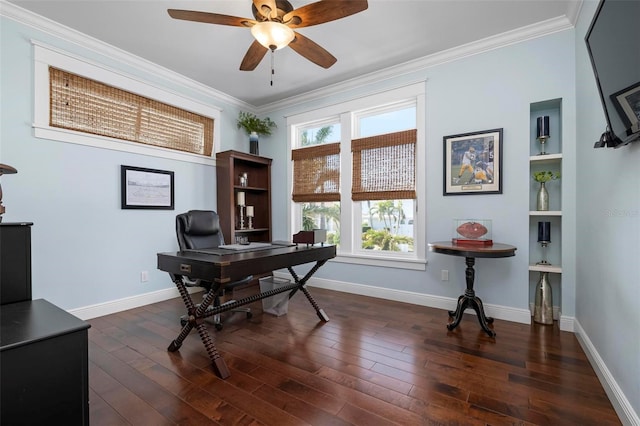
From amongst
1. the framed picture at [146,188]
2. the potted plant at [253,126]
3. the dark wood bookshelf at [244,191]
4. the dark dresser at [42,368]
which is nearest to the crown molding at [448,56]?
the potted plant at [253,126]

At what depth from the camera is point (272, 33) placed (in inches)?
80.2

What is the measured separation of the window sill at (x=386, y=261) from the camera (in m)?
3.35

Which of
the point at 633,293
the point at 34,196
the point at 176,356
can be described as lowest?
the point at 176,356

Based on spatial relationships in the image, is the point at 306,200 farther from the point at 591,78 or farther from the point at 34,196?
the point at 591,78

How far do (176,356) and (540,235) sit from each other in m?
3.31

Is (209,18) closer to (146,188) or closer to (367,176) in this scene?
(146,188)

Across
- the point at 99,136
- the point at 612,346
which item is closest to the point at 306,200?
the point at 99,136

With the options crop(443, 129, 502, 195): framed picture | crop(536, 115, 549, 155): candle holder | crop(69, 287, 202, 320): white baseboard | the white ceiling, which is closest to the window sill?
crop(443, 129, 502, 195): framed picture

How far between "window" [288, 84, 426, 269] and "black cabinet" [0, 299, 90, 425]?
304 centimetres

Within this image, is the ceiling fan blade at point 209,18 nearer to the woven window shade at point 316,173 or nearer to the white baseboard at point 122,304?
the woven window shade at point 316,173

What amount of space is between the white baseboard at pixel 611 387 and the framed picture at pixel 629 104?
134 cm

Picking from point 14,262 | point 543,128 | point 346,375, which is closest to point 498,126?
point 543,128

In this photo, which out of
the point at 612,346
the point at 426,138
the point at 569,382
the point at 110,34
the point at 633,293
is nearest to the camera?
the point at 633,293

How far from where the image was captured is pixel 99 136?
9.96ft
